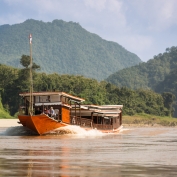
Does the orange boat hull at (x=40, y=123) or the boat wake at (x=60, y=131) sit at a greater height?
the orange boat hull at (x=40, y=123)

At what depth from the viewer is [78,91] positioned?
337ft

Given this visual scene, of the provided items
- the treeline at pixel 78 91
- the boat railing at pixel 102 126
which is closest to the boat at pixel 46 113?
the boat railing at pixel 102 126

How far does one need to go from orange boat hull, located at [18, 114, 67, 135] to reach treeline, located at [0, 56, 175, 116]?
2105 inches

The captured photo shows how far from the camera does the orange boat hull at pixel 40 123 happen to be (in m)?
34.7

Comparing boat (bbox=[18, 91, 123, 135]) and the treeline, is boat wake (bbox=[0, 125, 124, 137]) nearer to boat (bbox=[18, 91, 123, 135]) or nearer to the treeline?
boat (bbox=[18, 91, 123, 135])

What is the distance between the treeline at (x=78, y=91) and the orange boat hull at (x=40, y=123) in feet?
175

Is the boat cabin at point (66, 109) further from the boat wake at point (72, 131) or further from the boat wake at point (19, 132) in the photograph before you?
the boat wake at point (19, 132)

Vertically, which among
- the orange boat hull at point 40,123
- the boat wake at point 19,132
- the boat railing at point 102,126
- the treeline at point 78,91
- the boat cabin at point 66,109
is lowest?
the boat wake at point 19,132

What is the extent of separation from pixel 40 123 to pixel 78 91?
67567 mm

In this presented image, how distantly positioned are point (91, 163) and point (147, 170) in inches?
84.2

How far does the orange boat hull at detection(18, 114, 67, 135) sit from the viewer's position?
34722 mm

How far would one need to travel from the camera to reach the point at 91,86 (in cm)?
10444

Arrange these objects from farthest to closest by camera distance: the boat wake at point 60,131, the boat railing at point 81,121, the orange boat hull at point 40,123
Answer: the boat railing at point 81,121 < the boat wake at point 60,131 < the orange boat hull at point 40,123

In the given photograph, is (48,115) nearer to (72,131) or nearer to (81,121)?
(72,131)
